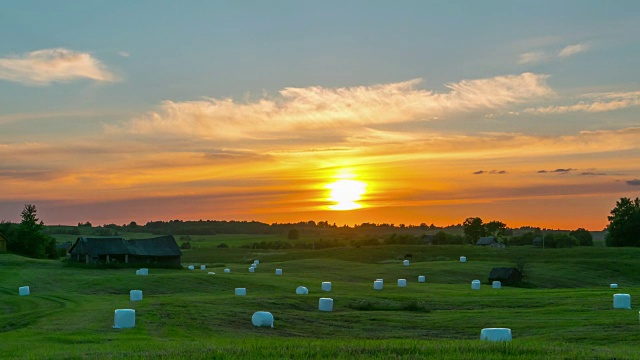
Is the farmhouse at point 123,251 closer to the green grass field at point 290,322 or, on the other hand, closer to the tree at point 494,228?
the green grass field at point 290,322

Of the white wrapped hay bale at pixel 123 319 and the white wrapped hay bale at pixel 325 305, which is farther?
the white wrapped hay bale at pixel 325 305

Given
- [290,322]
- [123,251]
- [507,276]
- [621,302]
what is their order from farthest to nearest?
[123,251], [507,276], [621,302], [290,322]

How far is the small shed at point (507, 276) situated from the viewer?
285ft

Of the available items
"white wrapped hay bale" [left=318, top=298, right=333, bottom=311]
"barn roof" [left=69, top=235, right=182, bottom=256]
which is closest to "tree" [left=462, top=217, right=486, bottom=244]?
"barn roof" [left=69, top=235, right=182, bottom=256]

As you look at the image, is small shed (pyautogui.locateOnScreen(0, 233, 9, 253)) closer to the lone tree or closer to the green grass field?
the lone tree

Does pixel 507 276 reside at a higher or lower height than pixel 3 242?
lower

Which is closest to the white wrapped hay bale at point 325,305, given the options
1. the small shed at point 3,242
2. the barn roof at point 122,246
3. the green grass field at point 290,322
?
the green grass field at point 290,322

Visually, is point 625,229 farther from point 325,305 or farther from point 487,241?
Answer: point 325,305

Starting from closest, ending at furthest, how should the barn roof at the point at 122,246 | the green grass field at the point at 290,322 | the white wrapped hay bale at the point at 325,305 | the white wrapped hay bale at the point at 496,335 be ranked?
the green grass field at the point at 290,322 < the white wrapped hay bale at the point at 496,335 < the white wrapped hay bale at the point at 325,305 < the barn roof at the point at 122,246

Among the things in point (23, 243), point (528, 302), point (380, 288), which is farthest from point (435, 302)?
point (23, 243)

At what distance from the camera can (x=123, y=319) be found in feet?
105

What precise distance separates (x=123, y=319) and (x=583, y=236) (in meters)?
161

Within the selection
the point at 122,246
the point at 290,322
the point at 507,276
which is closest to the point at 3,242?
the point at 122,246

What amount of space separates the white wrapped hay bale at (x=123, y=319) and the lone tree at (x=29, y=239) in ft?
313
